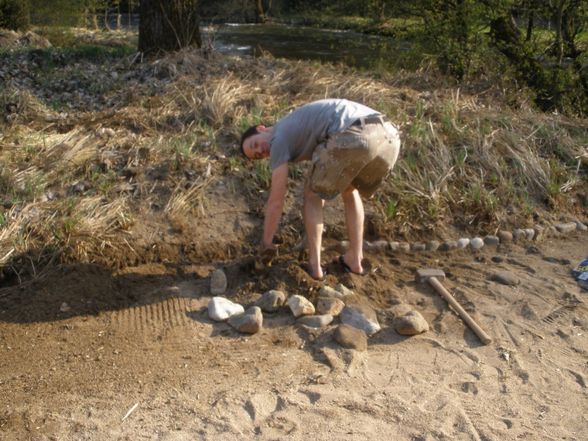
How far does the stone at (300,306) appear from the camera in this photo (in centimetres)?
450

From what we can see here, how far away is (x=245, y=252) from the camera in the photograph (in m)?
5.33

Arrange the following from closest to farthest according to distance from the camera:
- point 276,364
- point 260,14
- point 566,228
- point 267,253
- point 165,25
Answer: point 276,364
point 267,253
point 566,228
point 165,25
point 260,14

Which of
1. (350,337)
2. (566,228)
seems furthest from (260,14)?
(350,337)

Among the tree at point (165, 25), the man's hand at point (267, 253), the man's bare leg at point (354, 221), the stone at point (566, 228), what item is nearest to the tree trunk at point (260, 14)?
the tree at point (165, 25)

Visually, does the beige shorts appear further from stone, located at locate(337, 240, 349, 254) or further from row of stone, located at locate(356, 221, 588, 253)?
row of stone, located at locate(356, 221, 588, 253)

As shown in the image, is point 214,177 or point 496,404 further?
point 214,177

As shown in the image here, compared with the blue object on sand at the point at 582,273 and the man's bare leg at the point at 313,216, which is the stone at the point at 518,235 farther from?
the man's bare leg at the point at 313,216

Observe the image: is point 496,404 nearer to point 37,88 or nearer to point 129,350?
point 129,350

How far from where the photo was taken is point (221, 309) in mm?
4492

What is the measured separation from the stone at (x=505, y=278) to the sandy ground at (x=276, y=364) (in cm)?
8

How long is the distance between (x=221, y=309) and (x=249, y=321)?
242 millimetres

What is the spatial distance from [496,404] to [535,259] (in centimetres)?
210

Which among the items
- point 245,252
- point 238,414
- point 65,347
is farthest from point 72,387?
point 245,252

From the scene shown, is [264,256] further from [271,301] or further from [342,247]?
[342,247]
